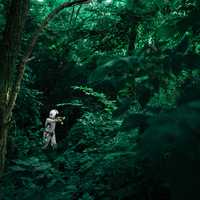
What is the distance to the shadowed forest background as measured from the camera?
1070 millimetres

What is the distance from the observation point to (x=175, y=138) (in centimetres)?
104

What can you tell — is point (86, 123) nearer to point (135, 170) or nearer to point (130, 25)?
point (130, 25)

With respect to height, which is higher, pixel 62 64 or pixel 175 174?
pixel 62 64

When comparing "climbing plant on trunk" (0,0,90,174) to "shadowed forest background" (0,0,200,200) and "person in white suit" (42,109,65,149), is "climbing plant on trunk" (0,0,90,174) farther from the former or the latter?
"person in white suit" (42,109,65,149)

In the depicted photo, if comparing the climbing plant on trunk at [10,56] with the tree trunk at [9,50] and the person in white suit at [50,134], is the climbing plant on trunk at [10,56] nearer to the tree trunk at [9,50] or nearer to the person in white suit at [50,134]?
the tree trunk at [9,50]

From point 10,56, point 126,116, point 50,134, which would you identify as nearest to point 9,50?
point 10,56

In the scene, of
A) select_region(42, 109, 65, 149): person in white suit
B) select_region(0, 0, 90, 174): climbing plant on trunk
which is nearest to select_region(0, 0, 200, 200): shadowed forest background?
select_region(0, 0, 90, 174): climbing plant on trunk

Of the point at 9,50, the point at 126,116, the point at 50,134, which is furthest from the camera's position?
the point at 50,134

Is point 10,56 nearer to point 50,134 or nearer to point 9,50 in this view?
point 9,50

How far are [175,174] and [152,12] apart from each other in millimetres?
6843

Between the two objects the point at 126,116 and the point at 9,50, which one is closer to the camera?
the point at 126,116

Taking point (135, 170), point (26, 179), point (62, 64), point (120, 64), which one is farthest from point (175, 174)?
point (62, 64)

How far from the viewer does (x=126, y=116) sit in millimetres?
1689

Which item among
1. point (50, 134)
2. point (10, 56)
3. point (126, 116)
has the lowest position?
point (50, 134)
